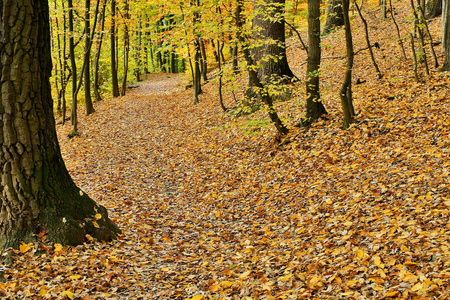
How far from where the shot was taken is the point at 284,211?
20.5 feet

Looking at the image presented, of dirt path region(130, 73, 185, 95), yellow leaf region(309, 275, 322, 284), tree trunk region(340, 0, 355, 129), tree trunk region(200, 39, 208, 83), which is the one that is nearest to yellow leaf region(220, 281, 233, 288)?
yellow leaf region(309, 275, 322, 284)

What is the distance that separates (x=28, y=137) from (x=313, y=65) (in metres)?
7.14

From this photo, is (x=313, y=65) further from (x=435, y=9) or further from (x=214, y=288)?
(x=435, y=9)

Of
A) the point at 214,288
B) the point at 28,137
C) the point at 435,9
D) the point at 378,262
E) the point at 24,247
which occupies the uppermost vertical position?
the point at 435,9

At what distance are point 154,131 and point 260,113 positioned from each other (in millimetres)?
5515

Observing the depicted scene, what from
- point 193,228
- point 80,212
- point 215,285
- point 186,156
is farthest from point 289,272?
point 186,156

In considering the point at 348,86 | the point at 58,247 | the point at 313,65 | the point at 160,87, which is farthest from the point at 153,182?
the point at 160,87

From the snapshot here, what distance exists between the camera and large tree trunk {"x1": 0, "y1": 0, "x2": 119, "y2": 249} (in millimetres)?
4125

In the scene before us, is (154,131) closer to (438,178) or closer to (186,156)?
(186,156)

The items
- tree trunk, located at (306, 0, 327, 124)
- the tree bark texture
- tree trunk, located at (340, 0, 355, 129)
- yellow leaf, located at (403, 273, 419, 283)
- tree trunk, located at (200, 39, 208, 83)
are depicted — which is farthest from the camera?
tree trunk, located at (200, 39, 208, 83)

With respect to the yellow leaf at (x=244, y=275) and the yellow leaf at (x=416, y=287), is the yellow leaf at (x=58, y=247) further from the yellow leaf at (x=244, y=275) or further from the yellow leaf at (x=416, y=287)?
the yellow leaf at (x=416, y=287)

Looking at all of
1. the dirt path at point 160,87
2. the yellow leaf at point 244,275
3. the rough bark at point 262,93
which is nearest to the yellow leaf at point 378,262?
the yellow leaf at point 244,275

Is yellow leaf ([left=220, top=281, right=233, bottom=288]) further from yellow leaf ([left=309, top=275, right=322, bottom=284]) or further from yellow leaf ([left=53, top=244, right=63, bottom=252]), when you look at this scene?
yellow leaf ([left=53, top=244, right=63, bottom=252])

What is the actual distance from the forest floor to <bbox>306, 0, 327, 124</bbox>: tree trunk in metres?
0.44
